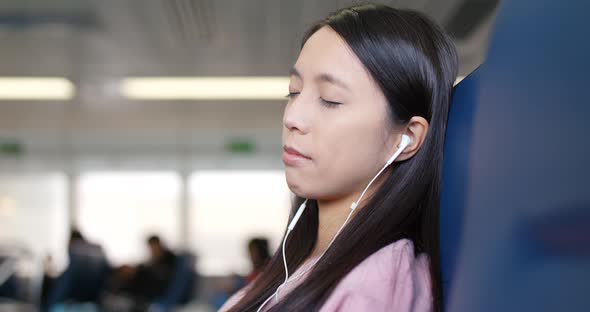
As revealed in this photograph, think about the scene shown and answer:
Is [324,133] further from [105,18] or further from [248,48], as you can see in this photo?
[248,48]

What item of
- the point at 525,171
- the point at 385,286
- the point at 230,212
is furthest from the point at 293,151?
the point at 230,212

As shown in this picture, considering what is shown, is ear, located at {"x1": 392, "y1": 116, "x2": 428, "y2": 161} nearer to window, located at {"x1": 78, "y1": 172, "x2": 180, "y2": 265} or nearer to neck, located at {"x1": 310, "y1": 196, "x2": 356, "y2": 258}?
neck, located at {"x1": 310, "y1": 196, "x2": 356, "y2": 258}

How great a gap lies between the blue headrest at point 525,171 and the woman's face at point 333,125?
0.12 m

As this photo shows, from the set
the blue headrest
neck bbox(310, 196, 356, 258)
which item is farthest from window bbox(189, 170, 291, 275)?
the blue headrest

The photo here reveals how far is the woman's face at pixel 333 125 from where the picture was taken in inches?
38.1

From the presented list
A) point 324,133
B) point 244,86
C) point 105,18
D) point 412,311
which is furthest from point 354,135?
point 244,86

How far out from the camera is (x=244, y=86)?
27.2ft

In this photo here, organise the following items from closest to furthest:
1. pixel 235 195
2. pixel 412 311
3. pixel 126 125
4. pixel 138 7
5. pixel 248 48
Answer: pixel 412 311, pixel 138 7, pixel 248 48, pixel 126 125, pixel 235 195

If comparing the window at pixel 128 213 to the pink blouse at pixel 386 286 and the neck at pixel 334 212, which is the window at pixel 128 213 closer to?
the neck at pixel 334 212

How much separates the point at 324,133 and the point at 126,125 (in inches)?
383

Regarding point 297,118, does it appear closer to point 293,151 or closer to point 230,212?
point 293,151

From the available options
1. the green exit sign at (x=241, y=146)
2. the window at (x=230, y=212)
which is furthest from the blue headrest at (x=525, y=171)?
the window at (x=230, y=212)

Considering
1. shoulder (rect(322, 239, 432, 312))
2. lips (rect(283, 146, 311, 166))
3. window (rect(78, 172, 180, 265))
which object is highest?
lips (rect(283, 146, 311, 166))

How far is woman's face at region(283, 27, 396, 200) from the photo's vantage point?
0.97m
